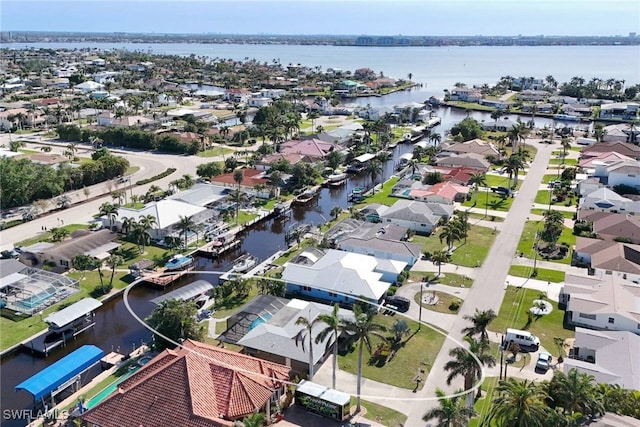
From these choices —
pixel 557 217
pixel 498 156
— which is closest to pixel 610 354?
pixel 557 217

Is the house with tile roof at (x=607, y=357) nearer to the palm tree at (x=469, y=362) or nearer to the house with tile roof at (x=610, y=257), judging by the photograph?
the palm tree at (x=469, y=362)

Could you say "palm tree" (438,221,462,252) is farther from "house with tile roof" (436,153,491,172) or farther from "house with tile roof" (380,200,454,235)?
"house with tile roof" (436,153,491,172)

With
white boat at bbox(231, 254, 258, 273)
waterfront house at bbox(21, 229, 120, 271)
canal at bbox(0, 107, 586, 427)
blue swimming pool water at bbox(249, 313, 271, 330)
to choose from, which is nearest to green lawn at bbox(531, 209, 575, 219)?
canal at bbox(0, 107, 586, 427)

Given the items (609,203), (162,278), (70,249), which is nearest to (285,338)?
(162,278)

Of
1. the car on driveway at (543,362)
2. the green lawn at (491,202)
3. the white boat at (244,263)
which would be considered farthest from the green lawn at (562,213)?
the white boat at (244,263)

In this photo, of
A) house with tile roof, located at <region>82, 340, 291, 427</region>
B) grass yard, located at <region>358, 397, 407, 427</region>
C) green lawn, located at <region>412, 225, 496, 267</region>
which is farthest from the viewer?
green lawn, located at <region>412, 225, 496, 267</region>
